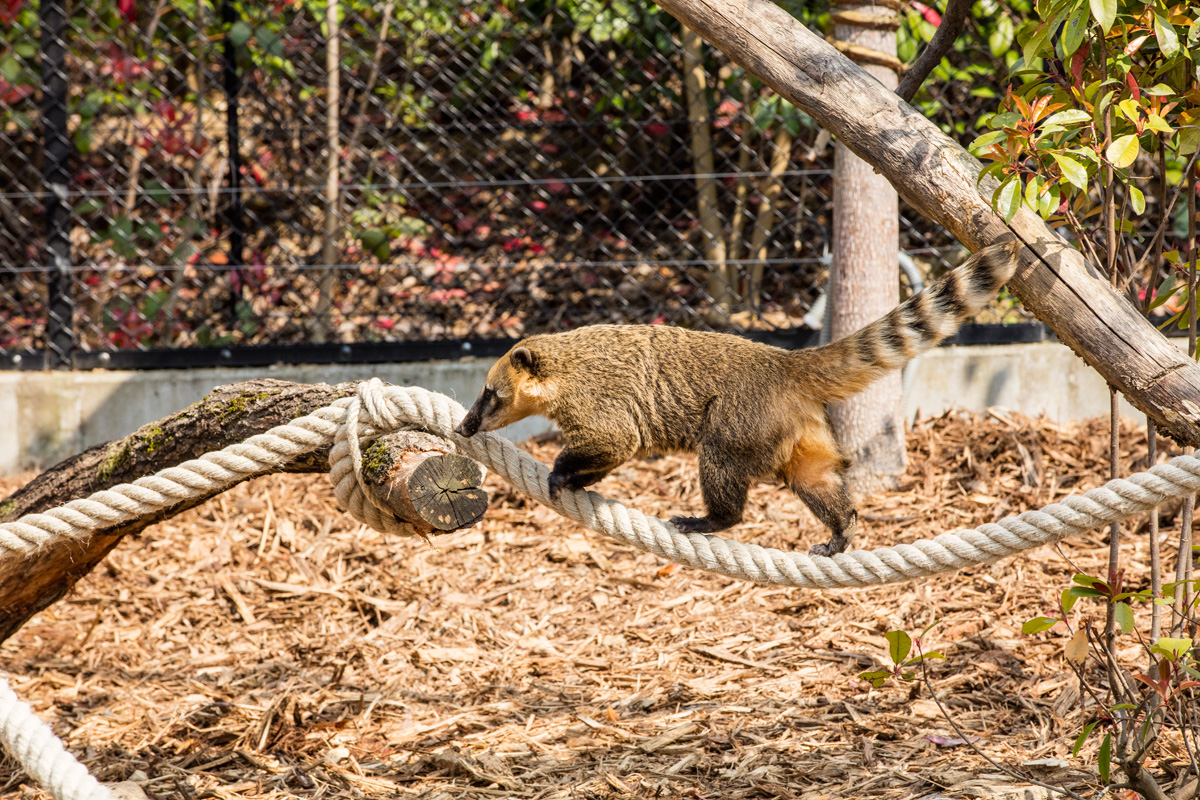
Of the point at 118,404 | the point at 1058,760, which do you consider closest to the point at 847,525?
the point at 1058,760

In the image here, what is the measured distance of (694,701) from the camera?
3709 mm

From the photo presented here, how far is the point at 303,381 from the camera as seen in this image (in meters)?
6.20

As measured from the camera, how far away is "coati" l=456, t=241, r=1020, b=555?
3.13m

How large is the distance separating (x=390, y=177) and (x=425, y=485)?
14.6ft

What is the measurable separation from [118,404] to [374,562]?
2.41m

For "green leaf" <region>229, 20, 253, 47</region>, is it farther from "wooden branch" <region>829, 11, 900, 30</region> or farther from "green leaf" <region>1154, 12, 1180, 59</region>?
"green leaf" <region>1154, 12, 1180, 59</region>

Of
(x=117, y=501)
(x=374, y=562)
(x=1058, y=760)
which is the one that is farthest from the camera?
(x=374, y=562)

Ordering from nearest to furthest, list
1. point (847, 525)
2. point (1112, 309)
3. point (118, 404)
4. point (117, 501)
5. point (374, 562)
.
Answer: point (1112, 309) < point (117, 501) < point (847, 525) < point (374, 562) < point (118, 404)

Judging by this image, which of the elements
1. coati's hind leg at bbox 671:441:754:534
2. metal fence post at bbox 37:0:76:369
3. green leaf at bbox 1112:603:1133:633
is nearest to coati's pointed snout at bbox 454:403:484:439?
coati's hind leg at bbox 671:441:754:534

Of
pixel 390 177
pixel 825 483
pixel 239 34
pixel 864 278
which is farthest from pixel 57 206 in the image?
pixel 825 483

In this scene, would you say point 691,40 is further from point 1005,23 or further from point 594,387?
point 594,387

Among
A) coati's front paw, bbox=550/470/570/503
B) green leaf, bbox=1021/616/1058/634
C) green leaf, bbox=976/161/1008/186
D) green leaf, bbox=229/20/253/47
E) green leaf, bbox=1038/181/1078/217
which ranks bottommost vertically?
green leaf, bbox=1021/616/1058/634

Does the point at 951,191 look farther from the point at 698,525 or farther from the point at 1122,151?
the point at 698,525

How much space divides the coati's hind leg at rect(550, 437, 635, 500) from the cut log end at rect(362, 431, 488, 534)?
590 mm
